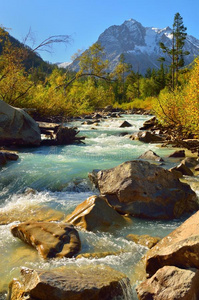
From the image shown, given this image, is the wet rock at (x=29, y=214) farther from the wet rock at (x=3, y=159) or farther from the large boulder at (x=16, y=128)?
the large boulder at (x=16, y=128)

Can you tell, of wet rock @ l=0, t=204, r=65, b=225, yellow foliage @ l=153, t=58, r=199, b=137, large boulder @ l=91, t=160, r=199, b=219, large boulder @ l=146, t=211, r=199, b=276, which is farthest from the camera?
yellow foliage @ l=153, t=58, r=199, b=137

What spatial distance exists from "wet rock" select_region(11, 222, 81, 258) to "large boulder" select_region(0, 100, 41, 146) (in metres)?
6.16

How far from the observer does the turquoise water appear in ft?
10.8

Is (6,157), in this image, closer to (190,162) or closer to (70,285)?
(190,162)

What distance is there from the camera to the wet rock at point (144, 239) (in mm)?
3732

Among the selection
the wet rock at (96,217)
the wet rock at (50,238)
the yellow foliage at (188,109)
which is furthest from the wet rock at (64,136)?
the wet rock at (50,238)

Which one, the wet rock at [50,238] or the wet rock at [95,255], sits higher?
the wet rock at [50,238]

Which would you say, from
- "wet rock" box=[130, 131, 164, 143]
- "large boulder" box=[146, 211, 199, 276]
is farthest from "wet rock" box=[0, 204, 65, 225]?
"wet rock" box=[130, 131, 164, 143]

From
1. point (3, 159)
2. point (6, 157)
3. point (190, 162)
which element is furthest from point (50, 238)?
point (190, 162)

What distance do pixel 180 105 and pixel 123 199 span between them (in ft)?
21.4

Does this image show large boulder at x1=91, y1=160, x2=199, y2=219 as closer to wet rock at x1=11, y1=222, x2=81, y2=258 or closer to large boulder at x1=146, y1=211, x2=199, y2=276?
wet rock at x1=11, y1=222, x2=81, y2=258

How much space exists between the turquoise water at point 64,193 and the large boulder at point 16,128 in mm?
450

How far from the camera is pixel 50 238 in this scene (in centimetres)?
352

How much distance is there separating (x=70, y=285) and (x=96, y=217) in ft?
6.26
